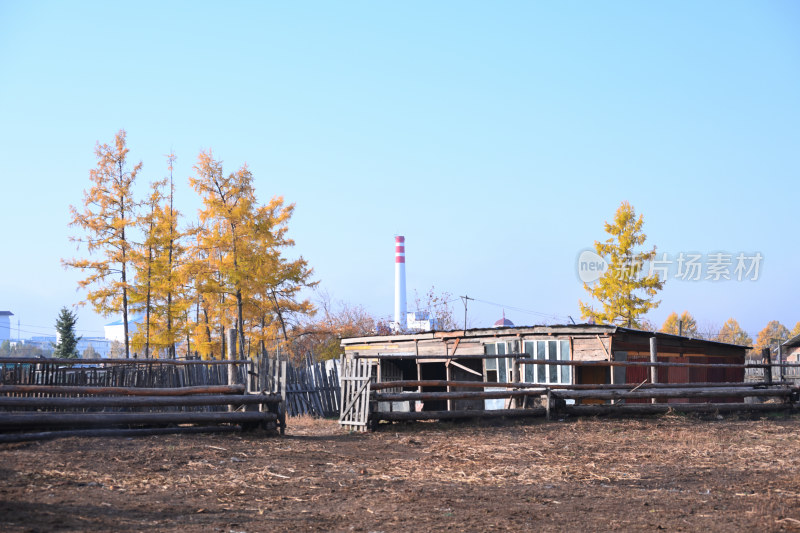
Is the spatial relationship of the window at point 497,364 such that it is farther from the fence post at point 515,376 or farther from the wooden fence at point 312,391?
the fence post at point 515,376

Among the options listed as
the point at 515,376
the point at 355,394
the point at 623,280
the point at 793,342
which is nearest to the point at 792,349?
the point at 793,342

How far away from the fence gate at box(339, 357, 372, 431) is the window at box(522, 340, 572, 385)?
31.0ft

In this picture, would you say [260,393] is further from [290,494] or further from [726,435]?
[726,435]

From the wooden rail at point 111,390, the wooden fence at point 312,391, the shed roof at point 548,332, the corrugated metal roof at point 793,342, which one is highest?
the shed roof at point 548,332

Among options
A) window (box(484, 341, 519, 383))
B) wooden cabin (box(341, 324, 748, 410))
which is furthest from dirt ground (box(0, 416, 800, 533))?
window (box(484, 341, 519, 383))

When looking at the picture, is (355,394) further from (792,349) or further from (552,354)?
(792,349)

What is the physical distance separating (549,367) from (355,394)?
34.2 feet

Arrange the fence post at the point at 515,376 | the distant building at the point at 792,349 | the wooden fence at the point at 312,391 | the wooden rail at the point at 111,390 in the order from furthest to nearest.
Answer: the distant building at the point at 792,349
the wooden fence at the point at 312,391
the fence post at the point at 515,376
the wooden rail at the point at 111,390

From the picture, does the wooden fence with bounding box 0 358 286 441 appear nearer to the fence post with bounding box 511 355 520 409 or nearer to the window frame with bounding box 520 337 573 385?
the fence post with bounding box 511 355 520 409

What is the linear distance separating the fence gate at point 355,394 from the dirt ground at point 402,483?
1.12 meters

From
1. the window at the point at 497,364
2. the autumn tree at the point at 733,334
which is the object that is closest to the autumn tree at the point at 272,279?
the window at the point at 497,364

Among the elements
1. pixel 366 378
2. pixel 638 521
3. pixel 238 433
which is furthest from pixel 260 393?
pixel 638 521

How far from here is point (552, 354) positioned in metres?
23.0

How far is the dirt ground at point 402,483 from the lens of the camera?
6230 mm
